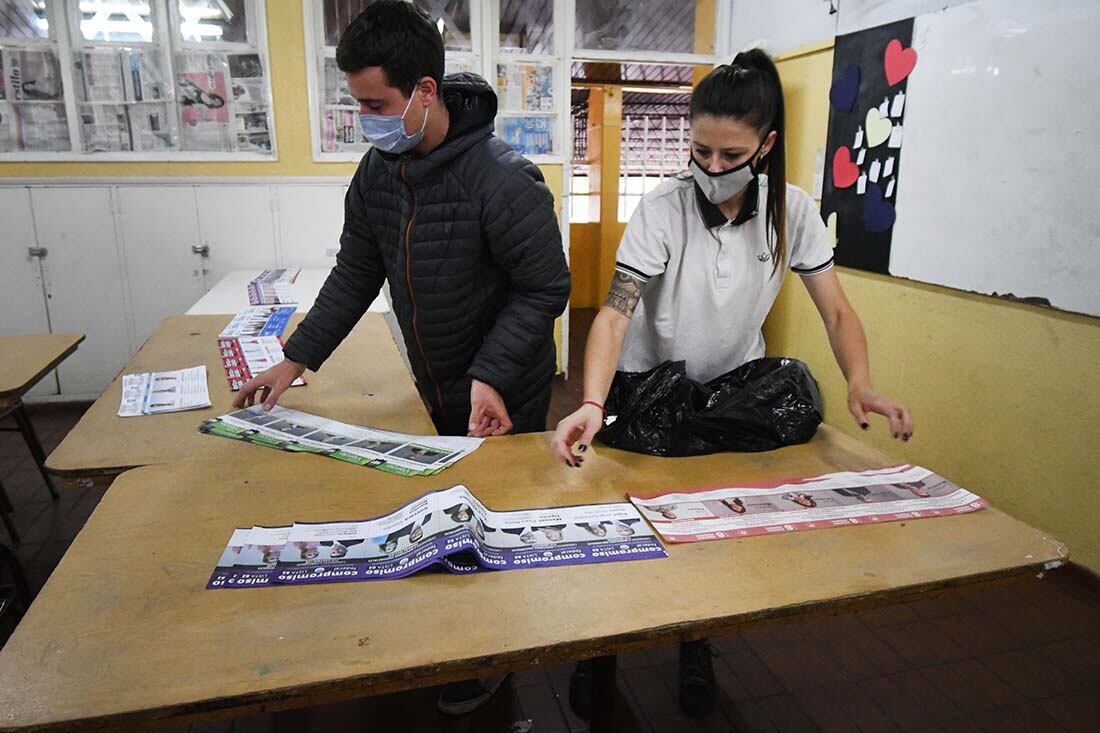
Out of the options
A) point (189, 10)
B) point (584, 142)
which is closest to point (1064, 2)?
point (189, 10)

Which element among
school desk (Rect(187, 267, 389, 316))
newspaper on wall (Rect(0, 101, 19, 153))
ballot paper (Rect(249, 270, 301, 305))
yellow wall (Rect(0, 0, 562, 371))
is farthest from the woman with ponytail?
newspaper on wall (Rect(0, 101, 19, 153))

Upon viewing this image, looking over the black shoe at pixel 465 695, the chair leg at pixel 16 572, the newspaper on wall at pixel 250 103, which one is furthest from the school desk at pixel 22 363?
the newspaper on wall at pixel 250 103

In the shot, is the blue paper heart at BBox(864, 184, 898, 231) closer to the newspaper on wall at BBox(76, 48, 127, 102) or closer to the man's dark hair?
the man's dark hair

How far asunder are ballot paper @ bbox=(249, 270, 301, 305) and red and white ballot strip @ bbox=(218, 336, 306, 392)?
29.5 inches

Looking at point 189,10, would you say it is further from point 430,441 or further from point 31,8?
point 430,441

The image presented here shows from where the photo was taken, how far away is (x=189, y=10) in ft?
12.9

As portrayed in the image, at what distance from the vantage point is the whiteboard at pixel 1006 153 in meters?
2.30

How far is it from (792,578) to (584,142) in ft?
22.6

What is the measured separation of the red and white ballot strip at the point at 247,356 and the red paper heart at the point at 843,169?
105 inches

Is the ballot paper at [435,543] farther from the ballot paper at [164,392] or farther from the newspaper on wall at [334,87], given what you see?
the newspaper on wall at [334,87]

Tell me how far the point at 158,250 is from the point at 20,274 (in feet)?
2.43

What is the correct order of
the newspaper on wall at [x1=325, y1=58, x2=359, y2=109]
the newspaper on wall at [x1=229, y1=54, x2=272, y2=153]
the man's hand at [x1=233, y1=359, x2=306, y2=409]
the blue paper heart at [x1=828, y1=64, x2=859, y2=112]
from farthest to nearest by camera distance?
the newspaper on wall at [x1=325, y1=58, x2=359, y2=109] < the newspaper on wall at [x1=229, y1=54, x2=272, y2=153] < the blue paper heart at [x1=828, y1=64, x2=859, y2=112] < the man's hand at [x1=233, y1=359, x2=306, y2=409]

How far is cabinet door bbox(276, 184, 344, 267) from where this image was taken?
4.22 meters

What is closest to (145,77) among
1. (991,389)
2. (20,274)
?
(20,274)
